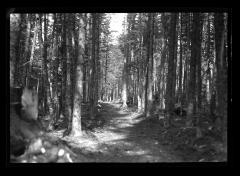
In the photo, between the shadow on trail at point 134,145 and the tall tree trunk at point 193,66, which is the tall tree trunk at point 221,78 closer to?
the shadow on trail at point 134,145

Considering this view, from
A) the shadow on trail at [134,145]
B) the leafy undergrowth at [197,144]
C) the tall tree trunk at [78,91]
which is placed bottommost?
the shadow on trail at [134,145]

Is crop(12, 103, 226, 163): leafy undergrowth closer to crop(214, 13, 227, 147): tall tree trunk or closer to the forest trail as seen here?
the forest trail

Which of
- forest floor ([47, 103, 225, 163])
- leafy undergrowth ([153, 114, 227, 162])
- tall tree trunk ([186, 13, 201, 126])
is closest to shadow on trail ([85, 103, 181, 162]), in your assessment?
forest floor ([47, 103, 225, 163])

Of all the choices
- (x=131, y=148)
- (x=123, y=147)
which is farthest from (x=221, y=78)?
(x=123, y=147)

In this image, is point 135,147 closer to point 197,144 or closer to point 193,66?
point 197,144

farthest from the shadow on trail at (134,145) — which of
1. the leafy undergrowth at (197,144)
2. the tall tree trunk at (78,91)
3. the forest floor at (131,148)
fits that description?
the tall tree trunk at (78,91)

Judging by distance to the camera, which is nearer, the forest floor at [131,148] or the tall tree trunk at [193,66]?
the forest floor at [131,148]

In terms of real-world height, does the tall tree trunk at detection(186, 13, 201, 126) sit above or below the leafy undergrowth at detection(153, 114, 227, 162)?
above

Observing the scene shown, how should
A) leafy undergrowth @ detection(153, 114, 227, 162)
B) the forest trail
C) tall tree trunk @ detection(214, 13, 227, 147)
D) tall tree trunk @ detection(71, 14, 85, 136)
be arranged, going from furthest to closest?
tall tree trunk @ detection(71, 14, 85, 136) → the forest trail → leafy undergrowth @ detection(153, 114, 227, 162) → tall tree trunk @ detection(214, 13, 227, 147)

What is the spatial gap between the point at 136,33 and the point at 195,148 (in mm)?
18399
